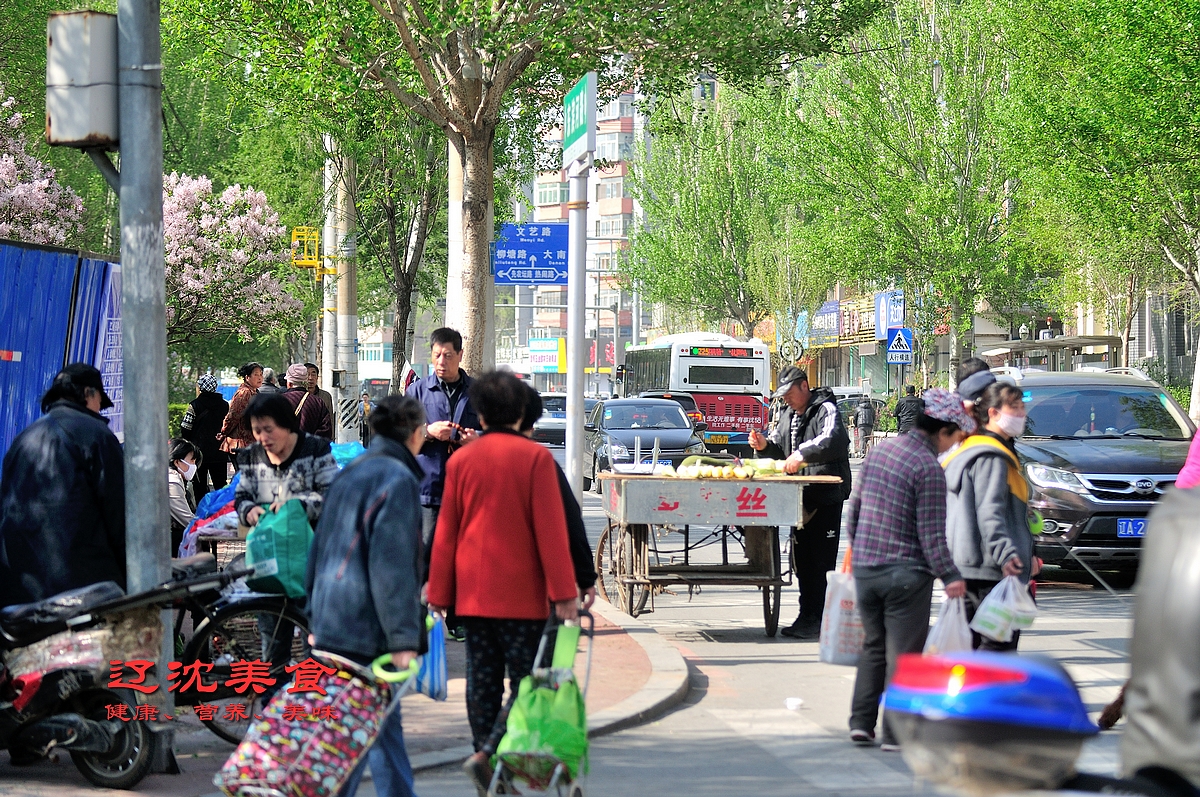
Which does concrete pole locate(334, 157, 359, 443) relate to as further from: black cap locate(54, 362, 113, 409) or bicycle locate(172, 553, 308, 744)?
black cap locate(54, 362, 113, 409)

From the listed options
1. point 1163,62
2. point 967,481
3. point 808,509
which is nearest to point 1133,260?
point 1163,62

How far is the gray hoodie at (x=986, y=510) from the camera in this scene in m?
7.03

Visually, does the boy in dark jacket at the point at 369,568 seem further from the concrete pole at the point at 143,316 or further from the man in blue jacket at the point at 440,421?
the man in blue jacket at the point at 440,421

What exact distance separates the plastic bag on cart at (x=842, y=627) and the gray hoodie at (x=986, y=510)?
0.59 meters

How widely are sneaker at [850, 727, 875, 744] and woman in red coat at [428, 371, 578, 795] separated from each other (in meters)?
2.30

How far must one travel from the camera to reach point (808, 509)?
1035 centimetres

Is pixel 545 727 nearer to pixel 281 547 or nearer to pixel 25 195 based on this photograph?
pixel 281 547

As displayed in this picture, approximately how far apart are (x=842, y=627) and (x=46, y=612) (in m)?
3.63

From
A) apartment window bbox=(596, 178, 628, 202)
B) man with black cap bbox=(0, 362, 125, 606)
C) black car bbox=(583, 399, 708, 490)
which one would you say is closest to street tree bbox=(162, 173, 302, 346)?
black car bbox=(583, 399, 708, 490)

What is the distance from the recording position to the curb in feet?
22.0

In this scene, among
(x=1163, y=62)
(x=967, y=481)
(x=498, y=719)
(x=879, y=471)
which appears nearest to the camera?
(x=498, y=719)

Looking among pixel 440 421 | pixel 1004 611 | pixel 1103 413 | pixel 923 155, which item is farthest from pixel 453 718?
pixel 923 155

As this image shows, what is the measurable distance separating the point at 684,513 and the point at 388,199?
20742mm

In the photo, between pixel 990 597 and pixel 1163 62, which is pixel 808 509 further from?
pixel 1163 62
